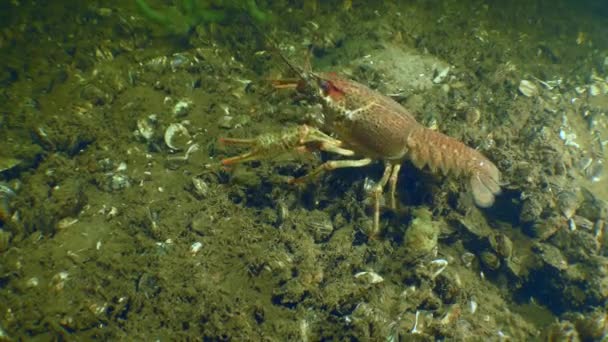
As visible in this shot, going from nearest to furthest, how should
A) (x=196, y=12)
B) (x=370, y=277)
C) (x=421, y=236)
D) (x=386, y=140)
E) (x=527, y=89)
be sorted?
(x=370, y=277), (x=421, y=236), (x=386, y=140), (x=527, y=89), (x=196, y=12)

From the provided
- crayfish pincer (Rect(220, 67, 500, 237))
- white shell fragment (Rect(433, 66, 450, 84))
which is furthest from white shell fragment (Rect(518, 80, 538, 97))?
crayfish pincer (Rect(220, 67, 500, 237))

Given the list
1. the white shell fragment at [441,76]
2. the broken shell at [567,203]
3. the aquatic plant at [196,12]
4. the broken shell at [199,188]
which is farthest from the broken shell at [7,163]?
the broken shell at [567,203]

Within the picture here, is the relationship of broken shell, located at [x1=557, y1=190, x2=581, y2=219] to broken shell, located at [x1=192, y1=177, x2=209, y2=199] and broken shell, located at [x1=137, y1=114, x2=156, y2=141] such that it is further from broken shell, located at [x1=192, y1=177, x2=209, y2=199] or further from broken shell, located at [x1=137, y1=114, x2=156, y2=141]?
broken shell, located at [x1=137, y1=114, x2=156, y2=141]

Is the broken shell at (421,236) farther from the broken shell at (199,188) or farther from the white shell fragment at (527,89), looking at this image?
the white shell fragment at (527,89)

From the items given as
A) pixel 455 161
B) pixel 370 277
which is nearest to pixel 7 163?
pixel 370 277

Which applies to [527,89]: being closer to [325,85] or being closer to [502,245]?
[502,245]

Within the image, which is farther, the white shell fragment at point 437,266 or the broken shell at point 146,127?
the broken shell at point 146,127
